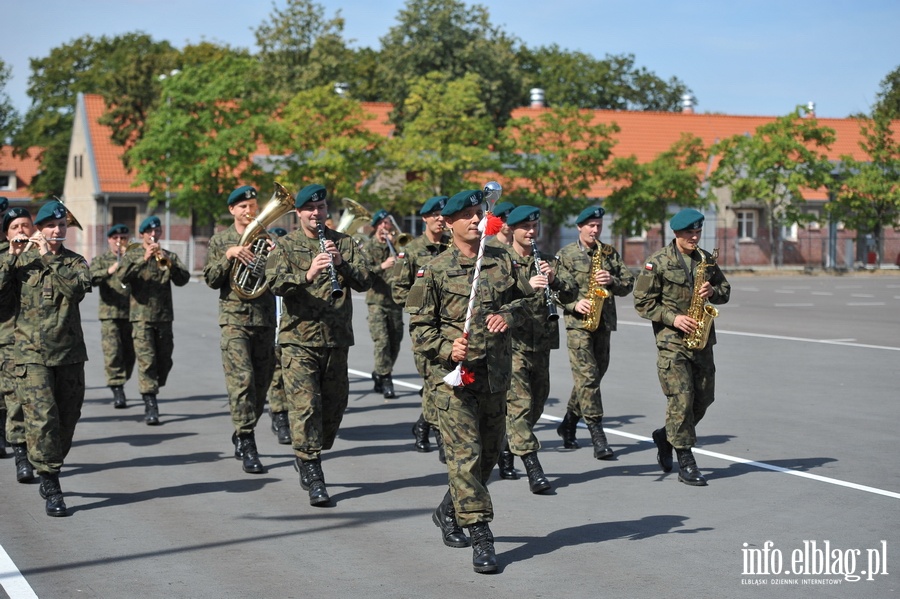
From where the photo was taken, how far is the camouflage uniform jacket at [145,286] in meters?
13.2

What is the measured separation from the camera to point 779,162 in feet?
172

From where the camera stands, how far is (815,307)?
103 ft

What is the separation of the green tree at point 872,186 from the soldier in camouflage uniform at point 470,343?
50.8 meters

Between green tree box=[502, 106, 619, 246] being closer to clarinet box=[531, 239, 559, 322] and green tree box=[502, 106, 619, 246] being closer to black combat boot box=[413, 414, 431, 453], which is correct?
black combat boot box=[413, 414, 431, 453]

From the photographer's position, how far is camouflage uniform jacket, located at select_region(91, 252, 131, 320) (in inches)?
531

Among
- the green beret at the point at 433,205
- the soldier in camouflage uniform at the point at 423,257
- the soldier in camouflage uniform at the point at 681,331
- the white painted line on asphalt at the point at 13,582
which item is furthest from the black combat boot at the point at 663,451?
the white painted line on asphalt at the point at 13,582

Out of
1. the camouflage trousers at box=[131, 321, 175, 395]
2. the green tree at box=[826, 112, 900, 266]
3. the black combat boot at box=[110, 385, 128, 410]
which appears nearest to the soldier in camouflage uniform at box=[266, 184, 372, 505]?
the camouflage trousers at box=[131, 321, 175, 395]

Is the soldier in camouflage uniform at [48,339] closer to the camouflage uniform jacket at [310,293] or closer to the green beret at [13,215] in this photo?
the green beret at [13,215]

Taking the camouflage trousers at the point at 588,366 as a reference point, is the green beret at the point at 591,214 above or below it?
above

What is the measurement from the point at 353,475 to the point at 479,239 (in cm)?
329

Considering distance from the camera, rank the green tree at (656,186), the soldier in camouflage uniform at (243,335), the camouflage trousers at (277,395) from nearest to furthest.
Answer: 1. the soldier in camouflage uniform at (243,335)
2. the camouflage trousers at (277,395)
3. the green tree at (656,186)

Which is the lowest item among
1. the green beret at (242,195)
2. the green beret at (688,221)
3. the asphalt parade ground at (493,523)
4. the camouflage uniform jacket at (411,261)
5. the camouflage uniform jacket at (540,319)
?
the asphalt parade ground at (493,523)

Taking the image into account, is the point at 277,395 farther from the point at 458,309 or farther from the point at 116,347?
the point at 458,309

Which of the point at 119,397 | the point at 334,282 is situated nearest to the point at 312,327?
the point at 334,282
